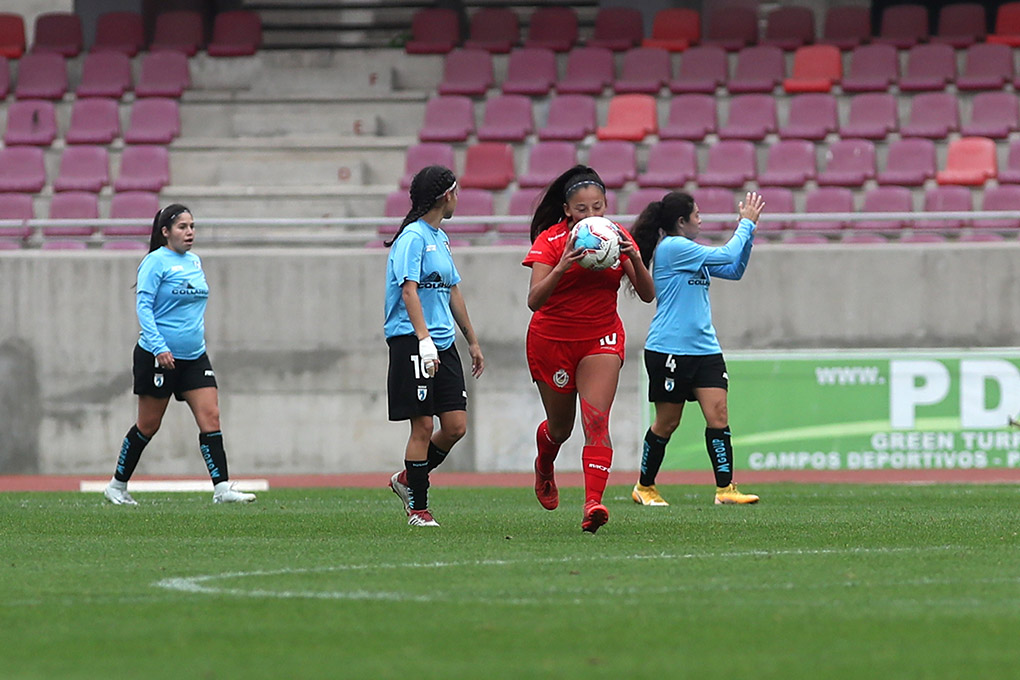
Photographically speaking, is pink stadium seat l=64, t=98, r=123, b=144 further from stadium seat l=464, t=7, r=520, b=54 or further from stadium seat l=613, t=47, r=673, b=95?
stadium seat l=613, t=47, r=673, b=95

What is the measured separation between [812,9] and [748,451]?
10185 millimetres

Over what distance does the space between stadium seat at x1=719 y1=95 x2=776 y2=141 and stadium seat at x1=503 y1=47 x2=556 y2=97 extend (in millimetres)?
2712

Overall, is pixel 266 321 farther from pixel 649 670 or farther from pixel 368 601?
pixel 649 670

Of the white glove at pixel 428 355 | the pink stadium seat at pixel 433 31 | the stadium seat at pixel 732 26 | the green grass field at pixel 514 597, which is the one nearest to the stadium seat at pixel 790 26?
the stadium seat at pixel 732 26

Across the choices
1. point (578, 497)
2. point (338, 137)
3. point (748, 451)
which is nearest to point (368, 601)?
point (578, 497)

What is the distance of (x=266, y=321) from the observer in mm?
17172

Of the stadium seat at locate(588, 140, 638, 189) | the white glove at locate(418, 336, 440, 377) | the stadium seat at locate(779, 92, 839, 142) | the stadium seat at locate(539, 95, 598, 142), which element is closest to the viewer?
the white glove at locate(418, 336, 440, 377)

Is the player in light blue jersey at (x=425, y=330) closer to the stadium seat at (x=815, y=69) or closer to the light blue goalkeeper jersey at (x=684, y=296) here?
the light blue goalkeeper jersey at (x=684, y=296)

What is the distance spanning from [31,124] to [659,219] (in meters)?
13.2

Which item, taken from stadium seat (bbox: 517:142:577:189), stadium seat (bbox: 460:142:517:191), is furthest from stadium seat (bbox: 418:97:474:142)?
stadium seat (bbox: 517:142:577:189)

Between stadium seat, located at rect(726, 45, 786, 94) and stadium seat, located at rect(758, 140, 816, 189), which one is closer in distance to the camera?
stadium seat, located at rect(758, 140, 816, 189)

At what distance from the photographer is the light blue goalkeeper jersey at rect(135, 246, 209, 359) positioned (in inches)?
448

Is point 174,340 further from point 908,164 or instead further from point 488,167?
point 908,164

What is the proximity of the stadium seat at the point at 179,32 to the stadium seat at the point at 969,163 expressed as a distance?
11.3 meters
